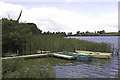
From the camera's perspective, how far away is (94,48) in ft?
69.5

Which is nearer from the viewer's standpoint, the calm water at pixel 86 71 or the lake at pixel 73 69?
the lake at pixel 73 69

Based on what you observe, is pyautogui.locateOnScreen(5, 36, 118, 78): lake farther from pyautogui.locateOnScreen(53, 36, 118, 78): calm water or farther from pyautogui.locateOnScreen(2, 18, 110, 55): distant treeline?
pyautogui.locateOnScreen(2, 18, 110, 55): distant treeline

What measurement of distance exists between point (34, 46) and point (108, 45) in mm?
11140

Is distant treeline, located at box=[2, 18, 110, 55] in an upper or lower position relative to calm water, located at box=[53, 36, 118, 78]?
upper

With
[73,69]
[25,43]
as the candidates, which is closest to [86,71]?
[73,69]

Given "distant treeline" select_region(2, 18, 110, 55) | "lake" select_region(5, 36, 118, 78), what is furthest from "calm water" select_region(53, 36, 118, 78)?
"distant treeline" select_region(2, 18, 110, 55)

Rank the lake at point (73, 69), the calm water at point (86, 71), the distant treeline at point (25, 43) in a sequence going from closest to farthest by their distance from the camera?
the lake at point (73, 69), the calm water at point (86, 71), the distant treeline at point (25, 43)

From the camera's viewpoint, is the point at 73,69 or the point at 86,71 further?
the point at 73,69

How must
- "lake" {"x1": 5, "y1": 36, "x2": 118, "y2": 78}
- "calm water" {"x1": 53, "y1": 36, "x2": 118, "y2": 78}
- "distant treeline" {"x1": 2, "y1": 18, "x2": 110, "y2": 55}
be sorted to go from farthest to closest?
1. "distant treeline" {"x1": 2, "y1": 18, "x2": 110, "y2": 55}
2. "calm water" {"x1": 53, "y1": 36, "x2": 118, "y2": 78}
3. "lake" {"x1": 5, "y1": 36, "x2": 118, "y2": 78}

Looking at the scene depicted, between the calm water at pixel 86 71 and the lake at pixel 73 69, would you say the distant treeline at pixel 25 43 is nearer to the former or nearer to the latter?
the lake at pixel 73 69

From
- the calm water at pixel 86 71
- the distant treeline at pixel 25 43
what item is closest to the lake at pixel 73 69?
the calm water at pixel 86 71

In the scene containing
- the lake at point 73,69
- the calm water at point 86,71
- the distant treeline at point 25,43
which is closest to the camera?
the lake at point 73,69

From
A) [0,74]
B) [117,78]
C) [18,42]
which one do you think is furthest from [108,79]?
[18,42]

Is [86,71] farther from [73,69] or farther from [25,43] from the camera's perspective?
[25,43]
